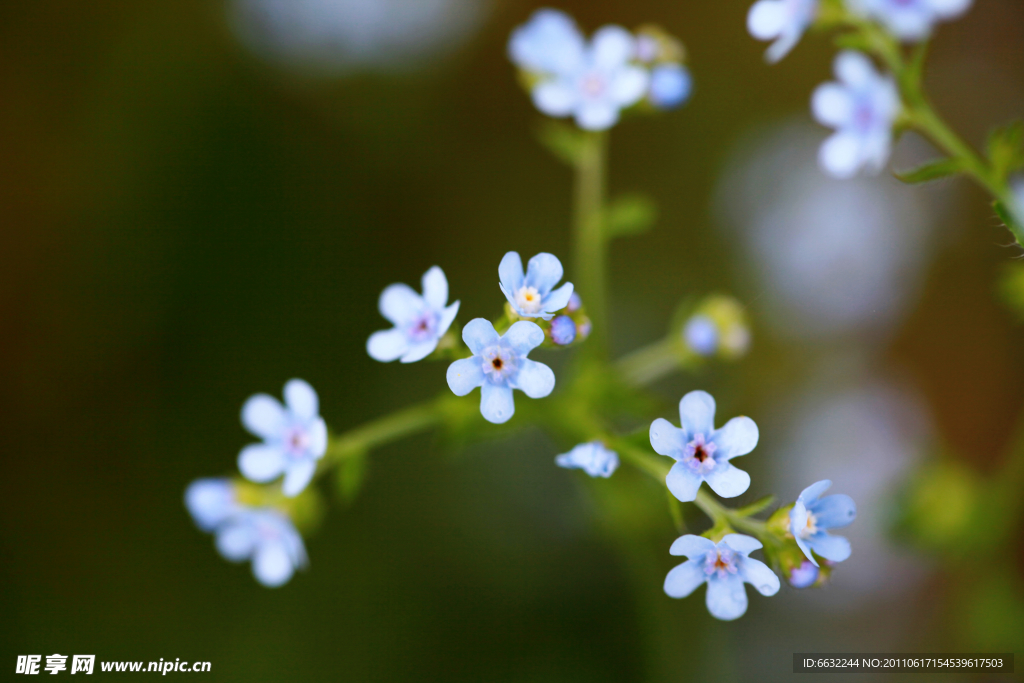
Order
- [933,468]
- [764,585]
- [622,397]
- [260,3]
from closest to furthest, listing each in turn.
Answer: [764,585]
[622,397]
[933,468]
[260,3]

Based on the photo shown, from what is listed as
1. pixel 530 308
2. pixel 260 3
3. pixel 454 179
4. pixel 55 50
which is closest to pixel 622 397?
pixel 530 308

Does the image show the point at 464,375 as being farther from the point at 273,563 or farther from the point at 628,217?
the point at 273,563

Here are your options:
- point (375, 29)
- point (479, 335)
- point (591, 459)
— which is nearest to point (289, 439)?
point (479, 335)

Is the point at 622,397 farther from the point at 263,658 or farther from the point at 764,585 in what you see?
the point at 263,658

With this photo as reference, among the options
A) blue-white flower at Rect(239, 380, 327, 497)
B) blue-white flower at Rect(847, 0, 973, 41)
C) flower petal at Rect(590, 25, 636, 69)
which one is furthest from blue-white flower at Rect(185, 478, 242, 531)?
blue-white flower at Rect(847, 0, 973, 41)

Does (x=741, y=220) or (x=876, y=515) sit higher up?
(x=741, y=220)

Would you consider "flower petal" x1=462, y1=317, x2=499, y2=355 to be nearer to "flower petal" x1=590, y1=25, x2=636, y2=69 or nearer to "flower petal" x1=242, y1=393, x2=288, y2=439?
"flower petal" x1=242, y1=393, x2=288, y2=439
